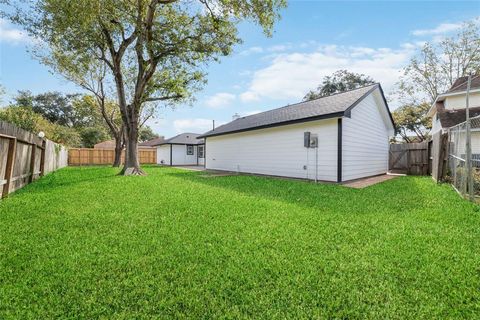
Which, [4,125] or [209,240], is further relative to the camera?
[4,125]

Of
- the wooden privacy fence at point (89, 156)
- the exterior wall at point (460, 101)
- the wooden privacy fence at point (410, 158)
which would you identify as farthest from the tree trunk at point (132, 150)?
the exterior wall at point (460, 101)

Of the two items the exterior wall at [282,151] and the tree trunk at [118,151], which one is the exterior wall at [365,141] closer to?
the exterior wall at [282,151]

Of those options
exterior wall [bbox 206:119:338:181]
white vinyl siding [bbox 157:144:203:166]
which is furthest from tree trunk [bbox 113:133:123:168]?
exterior wall [bbox 206:119:338:181]

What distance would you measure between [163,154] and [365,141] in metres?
21.1

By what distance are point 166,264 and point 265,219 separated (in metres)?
2.01

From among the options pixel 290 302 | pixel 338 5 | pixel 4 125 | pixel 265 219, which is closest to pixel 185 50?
pixel 338 5

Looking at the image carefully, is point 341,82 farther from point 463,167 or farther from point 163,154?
point 463,167

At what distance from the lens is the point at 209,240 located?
3.21 metres

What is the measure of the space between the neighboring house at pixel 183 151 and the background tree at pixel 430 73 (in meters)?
20.4

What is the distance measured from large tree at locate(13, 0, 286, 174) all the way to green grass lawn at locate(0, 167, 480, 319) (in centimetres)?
813

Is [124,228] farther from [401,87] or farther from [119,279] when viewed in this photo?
[401,87]

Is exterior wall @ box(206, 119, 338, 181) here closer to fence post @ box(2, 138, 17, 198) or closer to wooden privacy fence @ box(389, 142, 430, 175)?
wooden privacy fence @ box(389, 142, 430, 175)

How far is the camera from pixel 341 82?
1170 inches

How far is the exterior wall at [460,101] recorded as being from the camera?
14.0 m
